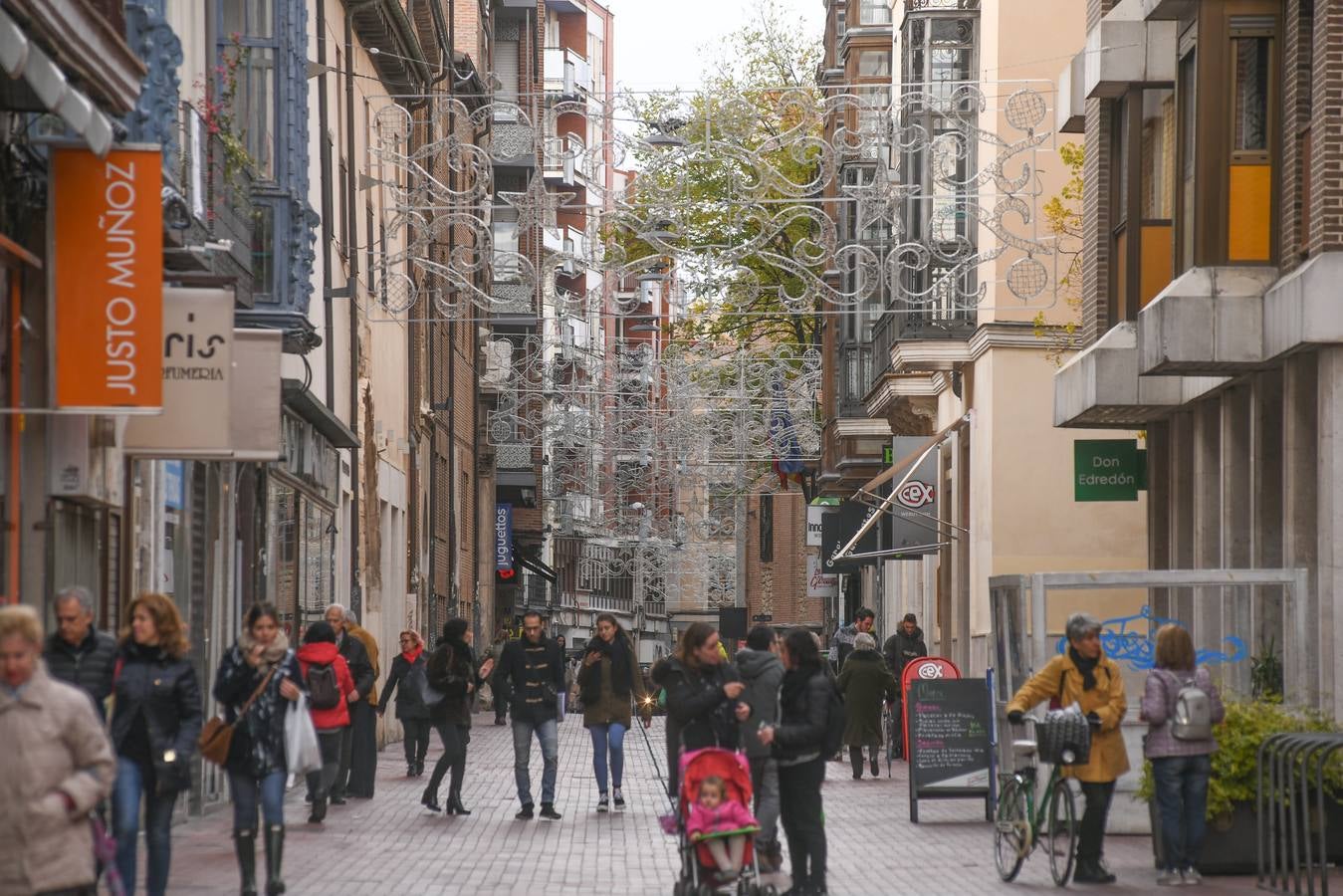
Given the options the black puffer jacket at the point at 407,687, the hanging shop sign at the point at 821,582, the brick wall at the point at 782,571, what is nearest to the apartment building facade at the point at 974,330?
the black puffer jacket at the point at 407,687

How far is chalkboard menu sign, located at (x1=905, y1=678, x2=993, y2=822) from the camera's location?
21.1 meters

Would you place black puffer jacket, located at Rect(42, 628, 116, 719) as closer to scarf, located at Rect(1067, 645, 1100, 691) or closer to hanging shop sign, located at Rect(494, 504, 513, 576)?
scarf, located at Rect(1067, 645, 1100, 691)

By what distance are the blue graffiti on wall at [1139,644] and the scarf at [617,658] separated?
4.31m

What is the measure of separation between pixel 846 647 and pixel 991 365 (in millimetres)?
6713

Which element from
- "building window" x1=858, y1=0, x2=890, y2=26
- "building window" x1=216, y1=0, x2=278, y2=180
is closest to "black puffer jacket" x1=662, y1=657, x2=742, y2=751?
"building window" x1=216, y1=0, x2=278, y2=180

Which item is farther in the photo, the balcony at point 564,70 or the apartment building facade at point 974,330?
the balcony at point 564,70

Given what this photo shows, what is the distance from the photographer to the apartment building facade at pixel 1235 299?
60.6ft

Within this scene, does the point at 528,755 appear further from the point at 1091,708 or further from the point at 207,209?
the point at 1091,708

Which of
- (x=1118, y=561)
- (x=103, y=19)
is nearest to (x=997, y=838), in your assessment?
(x=103, y=19)

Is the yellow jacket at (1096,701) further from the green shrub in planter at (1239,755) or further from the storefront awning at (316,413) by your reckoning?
the storefront awning at (316,413)

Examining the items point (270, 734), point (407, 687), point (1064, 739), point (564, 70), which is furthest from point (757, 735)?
point (564, 70)

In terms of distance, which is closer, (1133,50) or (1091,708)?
(1091,708)

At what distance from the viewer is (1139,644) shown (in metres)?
18.6

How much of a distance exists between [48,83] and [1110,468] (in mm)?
16392
